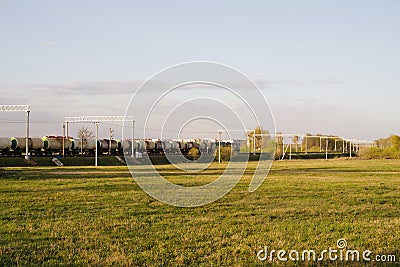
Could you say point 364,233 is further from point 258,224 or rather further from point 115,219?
point 115,219

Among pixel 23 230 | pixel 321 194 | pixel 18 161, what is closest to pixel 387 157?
pixel 18 161

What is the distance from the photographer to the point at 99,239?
43.5ft

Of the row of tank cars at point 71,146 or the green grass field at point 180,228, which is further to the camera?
the row of tank cars at point 71,146

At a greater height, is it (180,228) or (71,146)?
(71,146)

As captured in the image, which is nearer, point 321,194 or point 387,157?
point 321,194

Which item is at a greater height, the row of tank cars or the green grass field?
the row of tank cars

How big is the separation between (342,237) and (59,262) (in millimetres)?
6956

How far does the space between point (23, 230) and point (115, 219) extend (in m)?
3.03

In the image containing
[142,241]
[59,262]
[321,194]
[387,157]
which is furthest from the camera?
[387,157]

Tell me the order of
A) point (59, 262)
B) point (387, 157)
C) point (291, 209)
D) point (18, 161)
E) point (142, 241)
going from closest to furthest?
point (59, 262)
point (142, 241)
point (291, 209)
point (18, 161)
point (387, 157)

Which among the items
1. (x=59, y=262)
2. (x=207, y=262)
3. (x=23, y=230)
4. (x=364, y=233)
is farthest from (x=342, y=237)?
(x=23, y=230)

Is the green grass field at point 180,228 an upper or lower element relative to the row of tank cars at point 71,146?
lower

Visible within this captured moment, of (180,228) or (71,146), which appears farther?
(71,146)

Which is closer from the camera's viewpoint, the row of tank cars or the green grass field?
the green grass field
